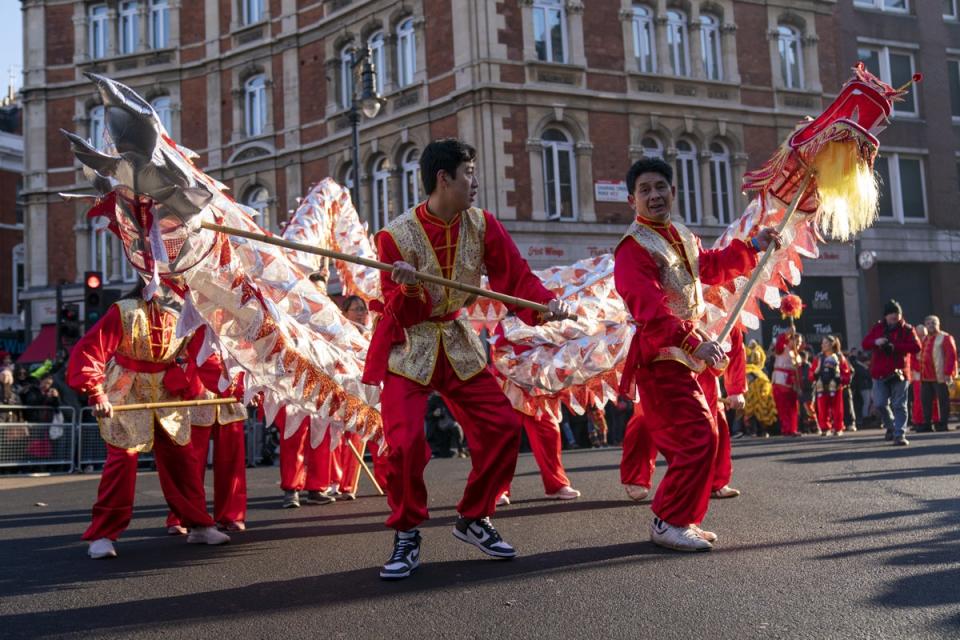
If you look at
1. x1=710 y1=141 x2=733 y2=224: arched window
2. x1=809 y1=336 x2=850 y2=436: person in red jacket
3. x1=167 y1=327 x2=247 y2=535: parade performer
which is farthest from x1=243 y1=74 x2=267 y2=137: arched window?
x1=167 y1=327 x2=247 y2=535: parade performer

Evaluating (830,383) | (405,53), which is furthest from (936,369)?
(405,53)

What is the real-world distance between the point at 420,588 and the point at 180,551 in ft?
7.06

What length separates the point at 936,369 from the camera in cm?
1402

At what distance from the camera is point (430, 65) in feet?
75.6

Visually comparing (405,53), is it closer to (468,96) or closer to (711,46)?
(468,96)

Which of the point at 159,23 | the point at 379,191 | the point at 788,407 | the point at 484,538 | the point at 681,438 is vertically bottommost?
the point at 484,538

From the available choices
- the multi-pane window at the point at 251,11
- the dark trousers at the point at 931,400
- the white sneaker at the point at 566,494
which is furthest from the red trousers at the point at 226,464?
the multi-pane window at the point at 251,11

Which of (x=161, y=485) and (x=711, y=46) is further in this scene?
(x=711, y=46)

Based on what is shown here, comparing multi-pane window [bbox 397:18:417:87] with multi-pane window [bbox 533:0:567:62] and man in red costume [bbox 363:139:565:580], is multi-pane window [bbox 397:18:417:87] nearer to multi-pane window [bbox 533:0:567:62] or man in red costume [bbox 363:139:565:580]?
multi-pane window [bbox 533:0:567:62]

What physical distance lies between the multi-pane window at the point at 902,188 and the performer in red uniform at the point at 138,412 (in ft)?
80.5

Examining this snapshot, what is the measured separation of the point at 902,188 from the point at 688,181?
6.98 metres

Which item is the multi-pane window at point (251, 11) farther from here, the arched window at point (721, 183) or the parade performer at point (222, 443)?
the parade performer at point (222, 443)

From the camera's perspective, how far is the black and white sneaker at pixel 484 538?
4.66 m

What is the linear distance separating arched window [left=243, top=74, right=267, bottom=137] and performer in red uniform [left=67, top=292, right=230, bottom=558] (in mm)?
22401
